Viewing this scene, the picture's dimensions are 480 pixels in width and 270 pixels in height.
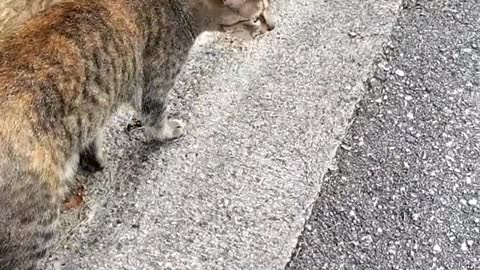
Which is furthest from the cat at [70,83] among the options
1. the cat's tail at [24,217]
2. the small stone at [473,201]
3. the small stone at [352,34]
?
the small stone at [473,201]

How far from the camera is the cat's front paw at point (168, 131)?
3328 millimetres

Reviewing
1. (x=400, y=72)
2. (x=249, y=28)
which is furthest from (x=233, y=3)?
(x=400, y=72)

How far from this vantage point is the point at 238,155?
11.0 ft

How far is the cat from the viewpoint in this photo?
101 inches

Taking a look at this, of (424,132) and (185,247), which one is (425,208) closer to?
(424,132)

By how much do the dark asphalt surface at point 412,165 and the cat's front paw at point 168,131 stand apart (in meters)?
0.60

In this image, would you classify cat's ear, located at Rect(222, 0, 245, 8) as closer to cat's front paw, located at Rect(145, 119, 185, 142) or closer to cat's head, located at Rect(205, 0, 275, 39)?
cat's head, located at Rect(205, 0, 275, 39)

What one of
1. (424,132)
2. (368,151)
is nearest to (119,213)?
(368,151)

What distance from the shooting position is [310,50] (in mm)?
3695

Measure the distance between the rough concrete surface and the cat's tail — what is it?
0.33 m

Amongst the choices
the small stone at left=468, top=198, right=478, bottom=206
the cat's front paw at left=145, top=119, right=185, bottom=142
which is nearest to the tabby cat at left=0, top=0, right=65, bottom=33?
the cat's front paw at left=145, top=119, right=185, bottom=142

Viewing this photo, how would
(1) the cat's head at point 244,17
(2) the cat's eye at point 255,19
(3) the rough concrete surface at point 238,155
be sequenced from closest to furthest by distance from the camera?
(3) the rough concrete surface at point 238,155
(1) the cat's head at point 244,17
(2) the cat's eye at point 255,19

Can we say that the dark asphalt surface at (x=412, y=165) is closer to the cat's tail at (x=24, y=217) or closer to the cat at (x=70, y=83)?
the cat at (x=70, y=83)

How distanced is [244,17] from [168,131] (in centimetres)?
52
